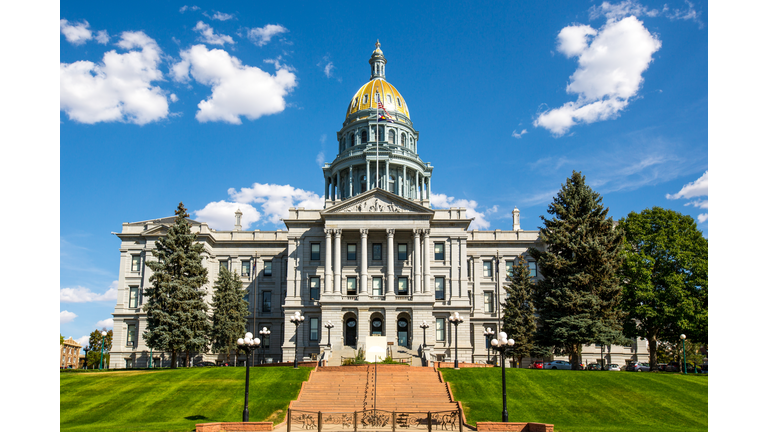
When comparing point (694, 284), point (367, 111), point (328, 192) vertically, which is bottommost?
point (694, 284)

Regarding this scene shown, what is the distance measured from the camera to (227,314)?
166 ft

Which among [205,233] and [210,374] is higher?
[205,233]

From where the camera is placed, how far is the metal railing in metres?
24.6

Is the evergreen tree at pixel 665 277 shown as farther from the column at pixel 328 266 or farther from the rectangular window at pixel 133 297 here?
the rectangular window at pixel 133 297

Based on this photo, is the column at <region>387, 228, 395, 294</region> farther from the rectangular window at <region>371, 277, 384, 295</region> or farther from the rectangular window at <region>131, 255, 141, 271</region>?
the rectangular window at <region>131, 255, 141, 271</region>

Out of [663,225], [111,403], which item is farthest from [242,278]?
[663,225]

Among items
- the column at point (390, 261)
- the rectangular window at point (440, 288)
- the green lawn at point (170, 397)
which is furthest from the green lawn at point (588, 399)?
the rectangular window at point (440, 288)

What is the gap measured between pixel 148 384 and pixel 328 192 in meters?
44.9

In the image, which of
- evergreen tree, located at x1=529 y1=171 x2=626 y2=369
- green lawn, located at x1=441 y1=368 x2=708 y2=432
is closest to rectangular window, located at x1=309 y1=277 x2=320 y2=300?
green lawn, located at x1=441 y1=368 x2=708 y2=432

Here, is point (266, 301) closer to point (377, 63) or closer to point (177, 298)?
point (177, 298)

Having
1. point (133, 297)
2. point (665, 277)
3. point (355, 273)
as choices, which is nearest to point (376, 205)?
point (355, 273)

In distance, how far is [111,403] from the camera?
97.6 ft

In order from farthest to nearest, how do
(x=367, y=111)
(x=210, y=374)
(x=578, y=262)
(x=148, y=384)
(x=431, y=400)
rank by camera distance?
(x=367, y=111), (x=578, y=262), (x=210, y=374), (x=148, y=384), (x=431, y=400)

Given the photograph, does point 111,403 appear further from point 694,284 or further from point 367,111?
point 367,111
